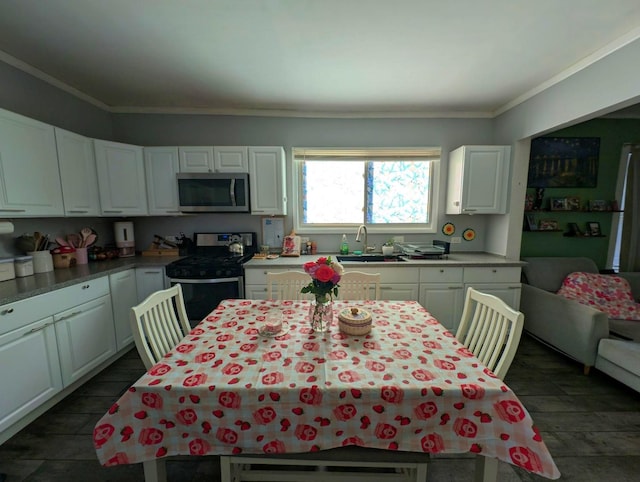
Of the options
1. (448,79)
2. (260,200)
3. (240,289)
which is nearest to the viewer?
(448,79)

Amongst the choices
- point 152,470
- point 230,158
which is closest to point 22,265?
point 230,158

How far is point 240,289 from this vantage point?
249 cm

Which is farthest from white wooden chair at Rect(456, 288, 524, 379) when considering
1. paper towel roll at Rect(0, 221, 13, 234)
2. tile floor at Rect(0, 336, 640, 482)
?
paper towel roll at Rect(0, 221, 13, 234)

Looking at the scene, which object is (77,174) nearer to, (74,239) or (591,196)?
(74,239)

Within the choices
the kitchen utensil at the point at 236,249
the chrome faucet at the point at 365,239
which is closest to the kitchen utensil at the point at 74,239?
the kitchen utensil at the point at 236,249

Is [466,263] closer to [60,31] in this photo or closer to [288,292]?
[288,292]

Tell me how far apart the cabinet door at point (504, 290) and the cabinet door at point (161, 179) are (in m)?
3.29

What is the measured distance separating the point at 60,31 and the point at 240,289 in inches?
88.5

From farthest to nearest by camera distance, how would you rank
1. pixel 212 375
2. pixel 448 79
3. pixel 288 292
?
pixel 448 79, pixel 288 292, pixel 212 375

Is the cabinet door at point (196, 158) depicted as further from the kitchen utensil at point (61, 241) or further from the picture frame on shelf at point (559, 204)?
the picture frame on shelf at point (559, 204)

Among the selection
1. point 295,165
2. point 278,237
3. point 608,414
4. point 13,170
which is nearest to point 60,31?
point 13,170

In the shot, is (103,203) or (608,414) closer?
(608,414)

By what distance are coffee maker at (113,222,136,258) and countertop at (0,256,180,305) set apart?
19cm

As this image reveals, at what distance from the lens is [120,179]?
262 cm
